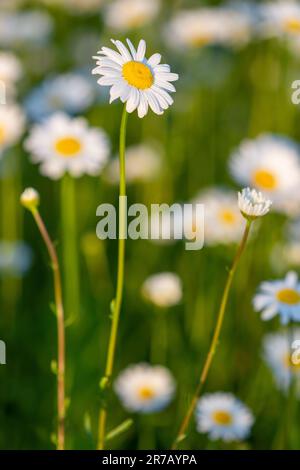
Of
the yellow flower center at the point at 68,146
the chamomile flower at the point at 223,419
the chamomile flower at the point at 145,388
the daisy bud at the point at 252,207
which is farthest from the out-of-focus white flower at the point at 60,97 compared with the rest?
the daisy bud at the point at 252,207

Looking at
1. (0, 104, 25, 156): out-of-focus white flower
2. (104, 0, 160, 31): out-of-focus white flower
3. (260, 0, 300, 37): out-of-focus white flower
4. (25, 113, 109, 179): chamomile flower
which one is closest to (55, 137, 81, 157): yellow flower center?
(25, 113, 109, 179): chamomile flower

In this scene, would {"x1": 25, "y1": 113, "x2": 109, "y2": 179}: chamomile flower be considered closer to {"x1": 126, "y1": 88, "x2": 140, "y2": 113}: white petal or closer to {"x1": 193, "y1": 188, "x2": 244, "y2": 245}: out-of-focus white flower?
{"x1": 193, "y1": 188, "x2": 244, "y2": 245}: out-of-focus white flower

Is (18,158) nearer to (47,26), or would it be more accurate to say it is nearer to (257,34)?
(47,26)

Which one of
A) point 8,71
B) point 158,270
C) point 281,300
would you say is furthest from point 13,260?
point 281,300

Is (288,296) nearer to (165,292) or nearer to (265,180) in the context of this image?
(165,292)
